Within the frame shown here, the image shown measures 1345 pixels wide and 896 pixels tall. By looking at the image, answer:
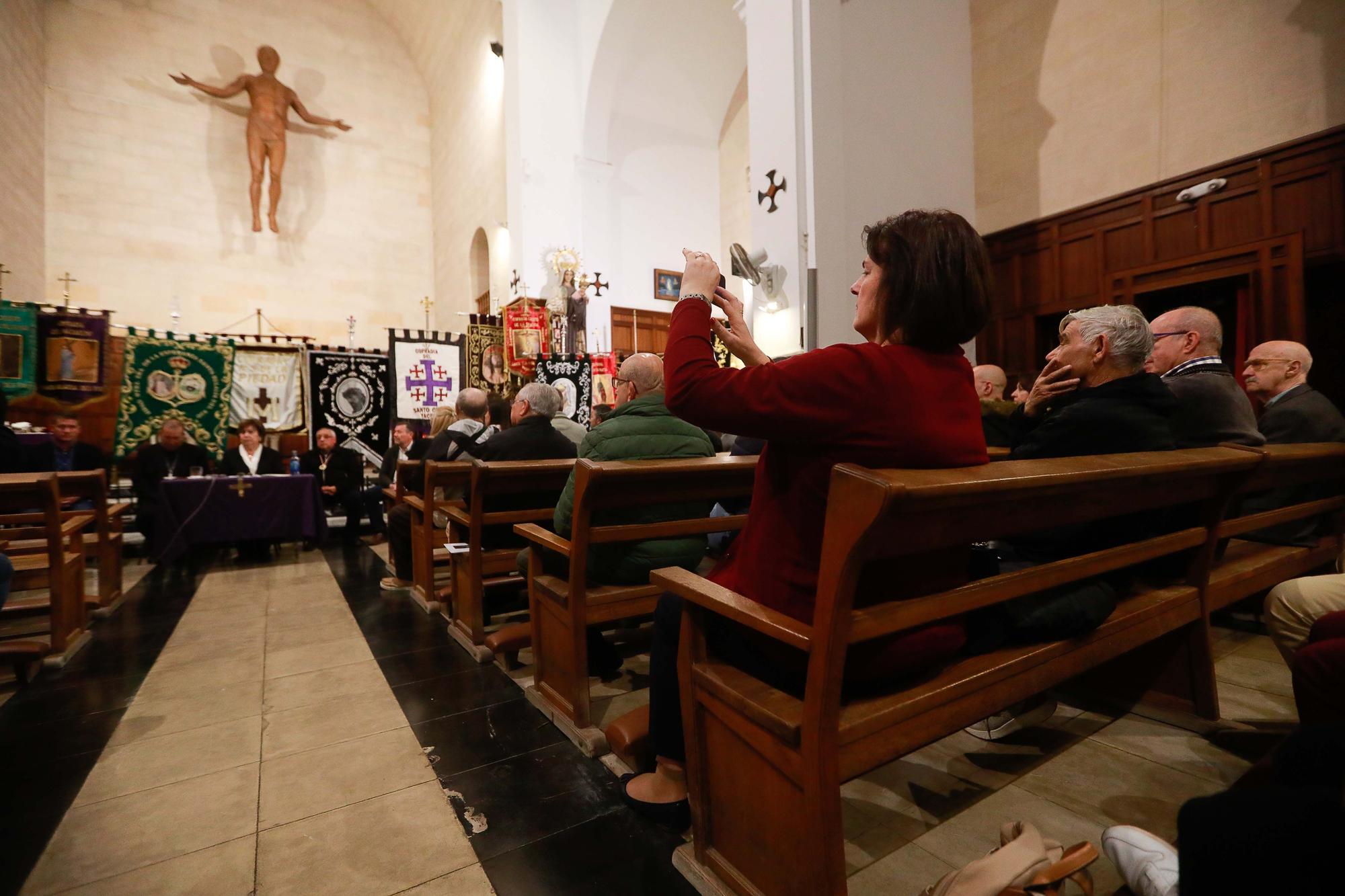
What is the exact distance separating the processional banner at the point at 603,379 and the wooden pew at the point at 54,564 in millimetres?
5453

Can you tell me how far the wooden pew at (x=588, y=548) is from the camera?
180cm

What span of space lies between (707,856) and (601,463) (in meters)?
0.93

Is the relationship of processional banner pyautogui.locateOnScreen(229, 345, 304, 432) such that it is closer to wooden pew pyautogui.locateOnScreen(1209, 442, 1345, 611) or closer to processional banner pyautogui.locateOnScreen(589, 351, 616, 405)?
processional banner pyautogui.locateOnScreen(589, 351, 616, 405)

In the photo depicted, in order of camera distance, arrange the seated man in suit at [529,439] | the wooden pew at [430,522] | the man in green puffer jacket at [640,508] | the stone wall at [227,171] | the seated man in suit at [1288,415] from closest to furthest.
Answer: the man in green puffer jacket at [640,508] < the seated man in suit at [1288,415] < the seated man in suit at [529,439] < the wooden pew at [430,522] < the stone wall at [227,171]

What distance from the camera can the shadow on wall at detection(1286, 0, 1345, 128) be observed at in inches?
156

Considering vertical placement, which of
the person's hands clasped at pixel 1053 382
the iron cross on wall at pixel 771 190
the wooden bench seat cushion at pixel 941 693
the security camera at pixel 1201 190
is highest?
the iron cross on wall at pixel 771 190

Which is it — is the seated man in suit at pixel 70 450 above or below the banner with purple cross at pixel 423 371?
below

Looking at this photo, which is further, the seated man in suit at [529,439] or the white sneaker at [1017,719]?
the seated man in suit at [529,439]

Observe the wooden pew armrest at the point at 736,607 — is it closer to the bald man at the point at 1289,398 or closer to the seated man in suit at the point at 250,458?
the bald man at the point at 1289,398

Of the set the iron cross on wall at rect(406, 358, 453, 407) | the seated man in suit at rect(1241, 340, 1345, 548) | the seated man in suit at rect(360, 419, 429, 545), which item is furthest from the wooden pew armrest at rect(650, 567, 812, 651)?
the iron cross on wall at rect(406, 358, 453, 407)

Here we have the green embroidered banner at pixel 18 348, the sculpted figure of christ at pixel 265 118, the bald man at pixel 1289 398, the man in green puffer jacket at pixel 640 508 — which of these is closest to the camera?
the man in green puffer jacket at pixel 640 508

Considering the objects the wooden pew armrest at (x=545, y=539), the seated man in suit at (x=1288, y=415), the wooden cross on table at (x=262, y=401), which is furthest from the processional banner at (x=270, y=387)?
the seated man in suit at (x=1288, y=415)

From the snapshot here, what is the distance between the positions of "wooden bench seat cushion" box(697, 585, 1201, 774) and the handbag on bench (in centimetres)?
20

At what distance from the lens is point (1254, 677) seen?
215 centimetres
